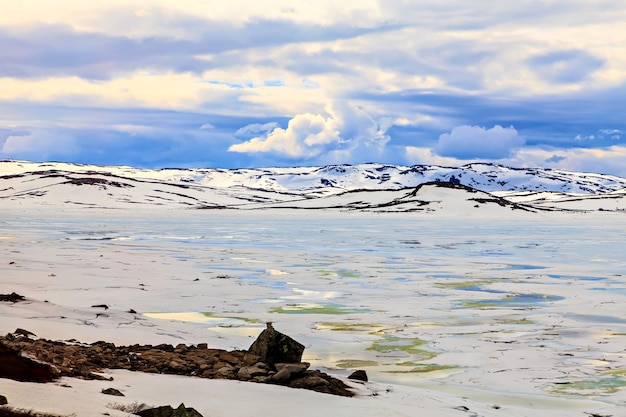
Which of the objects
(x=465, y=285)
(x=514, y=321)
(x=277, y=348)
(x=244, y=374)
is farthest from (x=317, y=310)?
(x=244, y=374)

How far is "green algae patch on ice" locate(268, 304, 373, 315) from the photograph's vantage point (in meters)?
18.1

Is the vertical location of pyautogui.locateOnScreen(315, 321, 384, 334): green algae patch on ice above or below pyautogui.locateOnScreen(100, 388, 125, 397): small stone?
below

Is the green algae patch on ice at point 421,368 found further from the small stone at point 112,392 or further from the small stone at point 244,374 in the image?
the small stone at point 112,392

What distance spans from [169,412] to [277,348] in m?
3.82

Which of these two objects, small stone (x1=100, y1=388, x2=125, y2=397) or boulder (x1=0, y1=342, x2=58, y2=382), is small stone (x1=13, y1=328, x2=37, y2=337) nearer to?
boulder (x1=0, y1=342, x2=58, y2=382)

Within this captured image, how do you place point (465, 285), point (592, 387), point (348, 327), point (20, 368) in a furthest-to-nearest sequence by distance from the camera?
1. point (465, 285)
2. point (348, 327)
3. point (592, 387)
4. point (20, 368)

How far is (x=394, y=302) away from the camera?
64.5ft

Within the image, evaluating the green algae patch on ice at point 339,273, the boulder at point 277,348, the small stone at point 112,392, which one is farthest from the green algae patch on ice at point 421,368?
the green algae patch on ice at point 339,273

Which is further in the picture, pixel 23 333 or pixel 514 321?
pixel 514 321

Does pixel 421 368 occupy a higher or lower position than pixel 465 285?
lower

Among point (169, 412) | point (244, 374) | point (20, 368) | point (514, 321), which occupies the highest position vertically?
point (20, 368)

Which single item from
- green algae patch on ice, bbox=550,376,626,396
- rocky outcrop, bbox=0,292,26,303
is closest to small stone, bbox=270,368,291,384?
green algae patch on ice, bbox=550,376,626,396

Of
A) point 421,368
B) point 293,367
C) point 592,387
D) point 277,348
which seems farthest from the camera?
point 421,368

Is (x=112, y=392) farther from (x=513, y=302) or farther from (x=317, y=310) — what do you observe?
(x=513, y=302)
